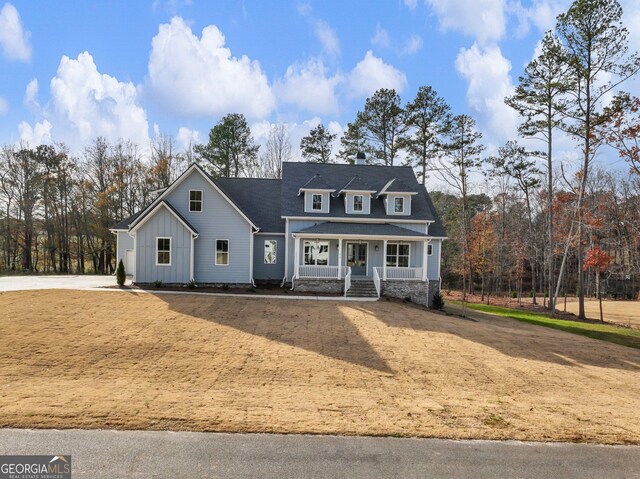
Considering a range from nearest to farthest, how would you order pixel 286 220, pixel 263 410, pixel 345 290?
pixel 263 410 < pixel 345 290 < pixel 286 220

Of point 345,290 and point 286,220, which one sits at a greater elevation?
point 286,220

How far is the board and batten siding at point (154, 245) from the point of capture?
67.8ft

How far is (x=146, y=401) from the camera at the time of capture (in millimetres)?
6961

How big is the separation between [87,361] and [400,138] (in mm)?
34648

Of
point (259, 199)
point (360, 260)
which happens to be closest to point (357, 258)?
point (360, 260)

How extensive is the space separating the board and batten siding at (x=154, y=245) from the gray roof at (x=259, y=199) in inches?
156

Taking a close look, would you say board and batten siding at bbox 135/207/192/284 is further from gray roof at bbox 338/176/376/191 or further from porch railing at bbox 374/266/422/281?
porch railing at bbox 374/266/422/281

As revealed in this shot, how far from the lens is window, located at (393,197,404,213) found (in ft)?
79.5

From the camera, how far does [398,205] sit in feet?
79.8

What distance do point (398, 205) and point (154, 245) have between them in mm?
14706

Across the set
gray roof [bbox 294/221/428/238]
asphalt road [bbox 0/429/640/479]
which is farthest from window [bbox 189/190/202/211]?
asphalt road [bbox 0/429/640/479]

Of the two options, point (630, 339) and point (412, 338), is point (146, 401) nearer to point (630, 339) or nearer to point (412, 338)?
point (412, 338)

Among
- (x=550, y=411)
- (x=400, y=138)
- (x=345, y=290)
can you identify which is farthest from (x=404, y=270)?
(x=400, y=138)

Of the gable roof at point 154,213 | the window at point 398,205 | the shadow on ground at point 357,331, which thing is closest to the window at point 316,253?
the window at point 398,205
